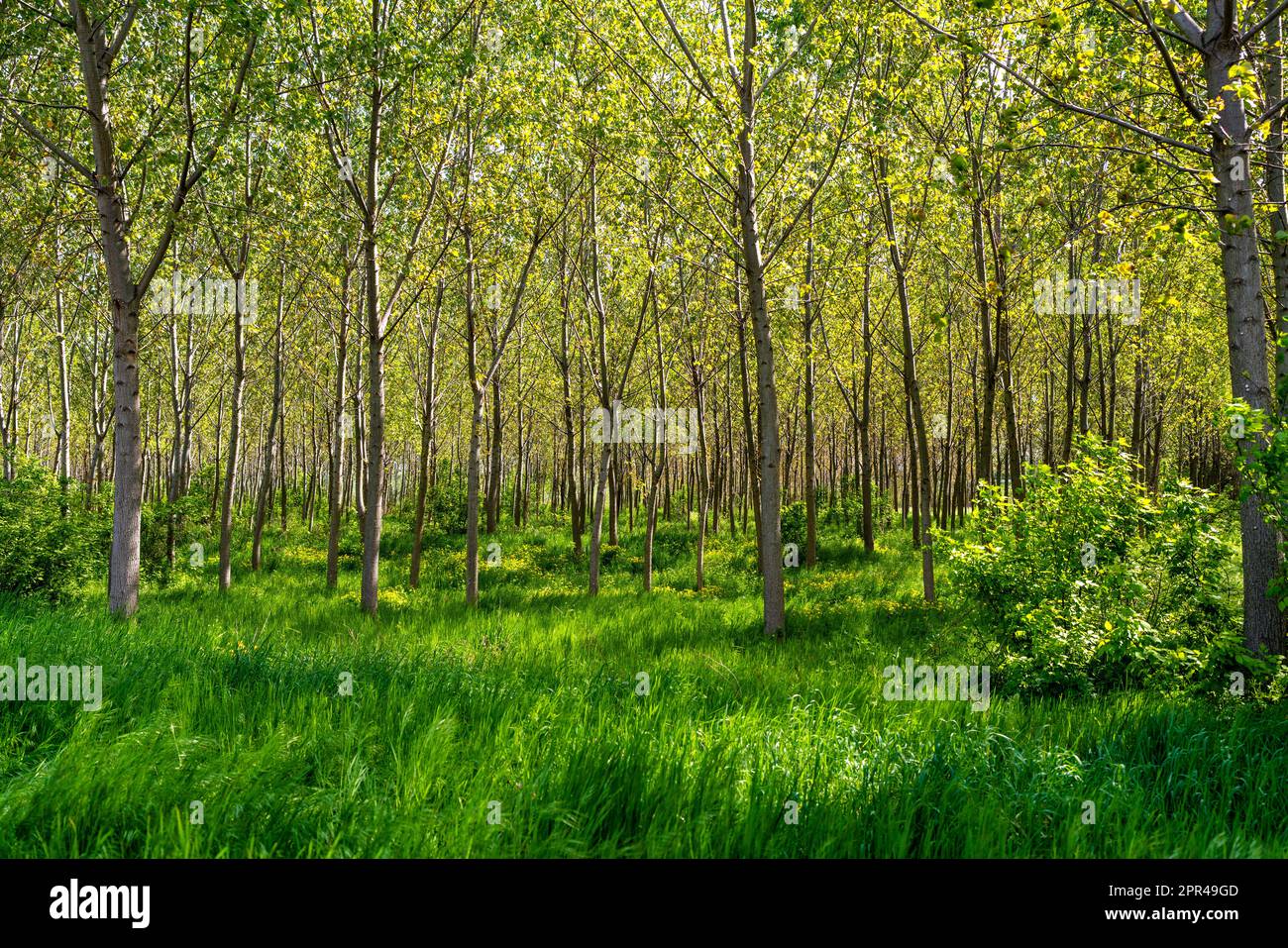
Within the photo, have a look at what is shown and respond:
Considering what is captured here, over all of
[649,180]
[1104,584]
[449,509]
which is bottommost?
[449,509]

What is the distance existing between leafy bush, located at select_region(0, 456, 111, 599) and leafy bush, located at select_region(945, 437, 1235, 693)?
10.8 m

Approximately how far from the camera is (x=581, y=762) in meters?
3.04

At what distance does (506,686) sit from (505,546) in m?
12.7

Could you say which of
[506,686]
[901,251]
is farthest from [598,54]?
[506,686]

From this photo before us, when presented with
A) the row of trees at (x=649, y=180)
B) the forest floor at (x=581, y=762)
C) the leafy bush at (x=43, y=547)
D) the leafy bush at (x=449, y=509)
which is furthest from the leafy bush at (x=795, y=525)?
the leafy bush at (x=43, y=547)

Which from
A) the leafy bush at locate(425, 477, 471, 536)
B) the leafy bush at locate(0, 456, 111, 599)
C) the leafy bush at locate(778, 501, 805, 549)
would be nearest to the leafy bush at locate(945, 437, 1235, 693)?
the leafy bush at locate(778, 501, 805, 549)

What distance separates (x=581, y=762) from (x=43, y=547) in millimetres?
8976

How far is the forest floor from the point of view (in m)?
2.48

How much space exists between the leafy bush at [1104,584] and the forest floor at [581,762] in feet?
1.42

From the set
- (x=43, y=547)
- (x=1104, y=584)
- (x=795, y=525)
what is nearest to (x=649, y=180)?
(x=1104, y=584)
